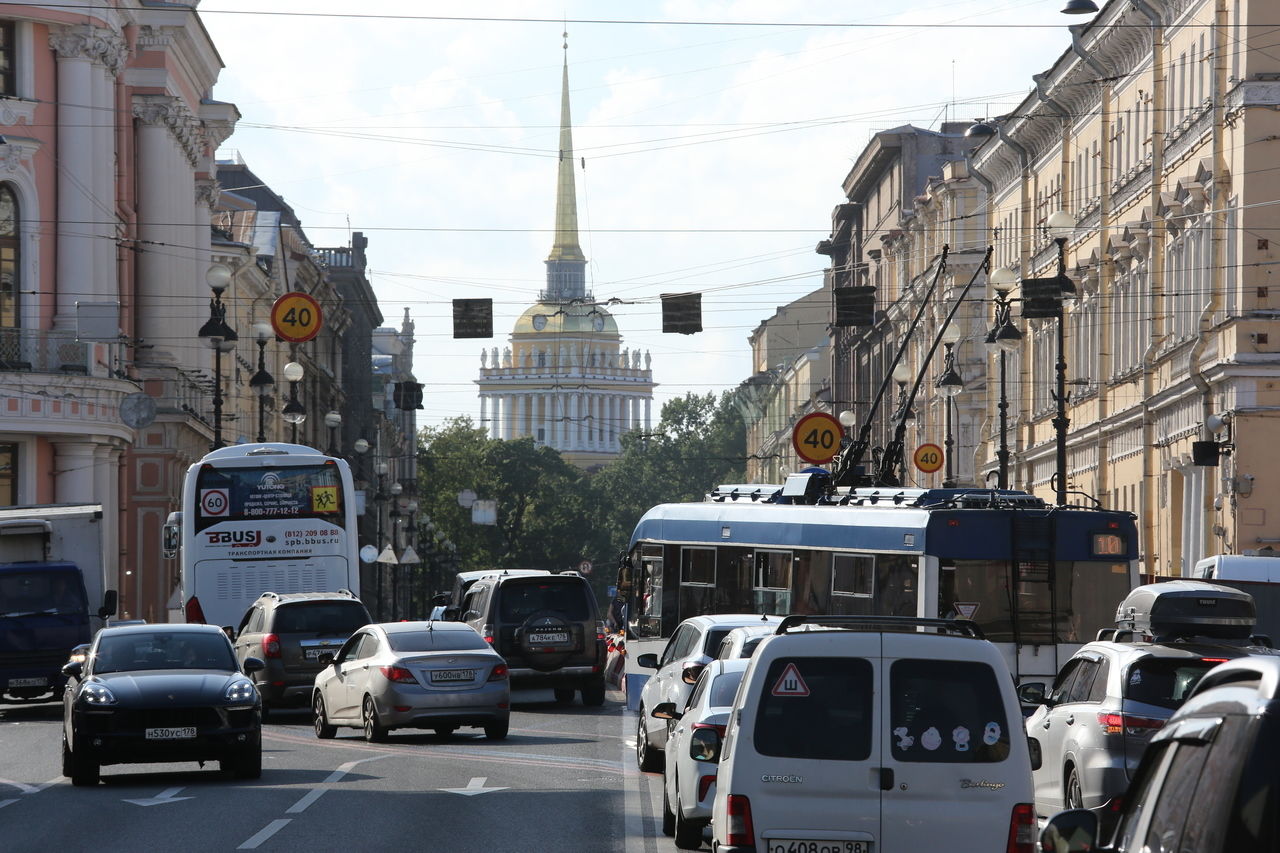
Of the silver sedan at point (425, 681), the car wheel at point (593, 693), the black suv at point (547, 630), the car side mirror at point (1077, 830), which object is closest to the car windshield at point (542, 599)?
the black suv at point (547, 630)

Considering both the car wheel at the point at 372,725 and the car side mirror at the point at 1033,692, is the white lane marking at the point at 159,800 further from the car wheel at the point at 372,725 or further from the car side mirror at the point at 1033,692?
the car side mirror at the point at 1033,692

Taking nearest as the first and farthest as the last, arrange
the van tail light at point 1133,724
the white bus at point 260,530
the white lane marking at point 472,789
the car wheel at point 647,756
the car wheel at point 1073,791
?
the van tail light at point 1133,724
the car wheel at point 1073,791
the white lane marking at point 472,789
the car wheel at point 647,756
the white bus at point 260,530

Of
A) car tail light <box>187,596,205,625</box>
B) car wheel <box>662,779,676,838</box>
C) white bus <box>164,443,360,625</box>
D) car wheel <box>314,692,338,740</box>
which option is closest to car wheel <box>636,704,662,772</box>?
car wheel <box>662,779,676,838</box>

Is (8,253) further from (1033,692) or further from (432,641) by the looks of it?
(1033,692)

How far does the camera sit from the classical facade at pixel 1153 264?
39594mm

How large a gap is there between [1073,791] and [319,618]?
16.3 metres

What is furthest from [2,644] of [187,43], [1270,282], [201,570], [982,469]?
[982,469]

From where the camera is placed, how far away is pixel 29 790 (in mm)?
20469

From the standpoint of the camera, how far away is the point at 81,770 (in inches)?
816

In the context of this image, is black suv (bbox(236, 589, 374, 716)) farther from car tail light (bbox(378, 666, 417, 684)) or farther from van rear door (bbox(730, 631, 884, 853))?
van rear door (bbox(730, 631, 884, 853))

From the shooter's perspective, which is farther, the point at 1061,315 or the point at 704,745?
the point at 1061,315

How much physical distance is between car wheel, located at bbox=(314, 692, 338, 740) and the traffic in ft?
0.26

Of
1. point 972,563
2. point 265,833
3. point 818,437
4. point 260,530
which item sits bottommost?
point 265,833

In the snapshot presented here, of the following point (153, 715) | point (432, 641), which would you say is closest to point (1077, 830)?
point (153, 715)
